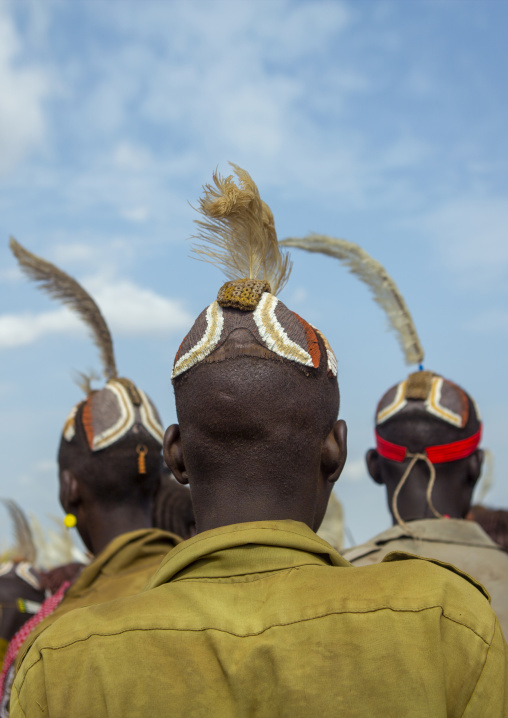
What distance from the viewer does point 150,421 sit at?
13.9ft

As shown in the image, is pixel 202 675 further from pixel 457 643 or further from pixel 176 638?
pixel 457 643

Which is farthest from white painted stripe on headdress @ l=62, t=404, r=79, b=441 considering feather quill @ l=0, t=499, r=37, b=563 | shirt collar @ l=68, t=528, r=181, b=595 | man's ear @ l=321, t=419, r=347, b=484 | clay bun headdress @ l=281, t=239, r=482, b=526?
feather quill @ l=0, t=499, r=37, b=563

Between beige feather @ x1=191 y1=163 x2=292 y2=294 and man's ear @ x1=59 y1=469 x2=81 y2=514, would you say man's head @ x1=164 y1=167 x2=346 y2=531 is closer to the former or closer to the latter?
beige feather @ x1=191 y1=163 x2=292 y2=294

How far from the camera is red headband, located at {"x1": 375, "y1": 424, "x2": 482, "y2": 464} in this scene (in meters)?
4.34

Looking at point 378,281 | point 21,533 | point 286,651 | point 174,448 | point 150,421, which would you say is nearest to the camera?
point 286,651

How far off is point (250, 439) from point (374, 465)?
8.33 feet

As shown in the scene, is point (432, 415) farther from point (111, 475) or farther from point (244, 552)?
point (244, 552)

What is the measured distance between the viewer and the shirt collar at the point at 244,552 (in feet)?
6.73

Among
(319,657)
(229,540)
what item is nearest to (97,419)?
(229,540)

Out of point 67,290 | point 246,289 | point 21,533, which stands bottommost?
point 21,533

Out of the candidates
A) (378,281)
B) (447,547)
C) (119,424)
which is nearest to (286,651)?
(447,547)

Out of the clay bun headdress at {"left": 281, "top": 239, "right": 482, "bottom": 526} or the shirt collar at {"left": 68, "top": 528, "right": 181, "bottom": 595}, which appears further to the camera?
the clay bun headdress at {"left": 281, "top": 239, "right": 482, "bottom": 526}

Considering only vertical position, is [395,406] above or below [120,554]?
above

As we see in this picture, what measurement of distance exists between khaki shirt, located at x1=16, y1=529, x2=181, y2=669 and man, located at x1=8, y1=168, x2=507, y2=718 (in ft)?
4.88
